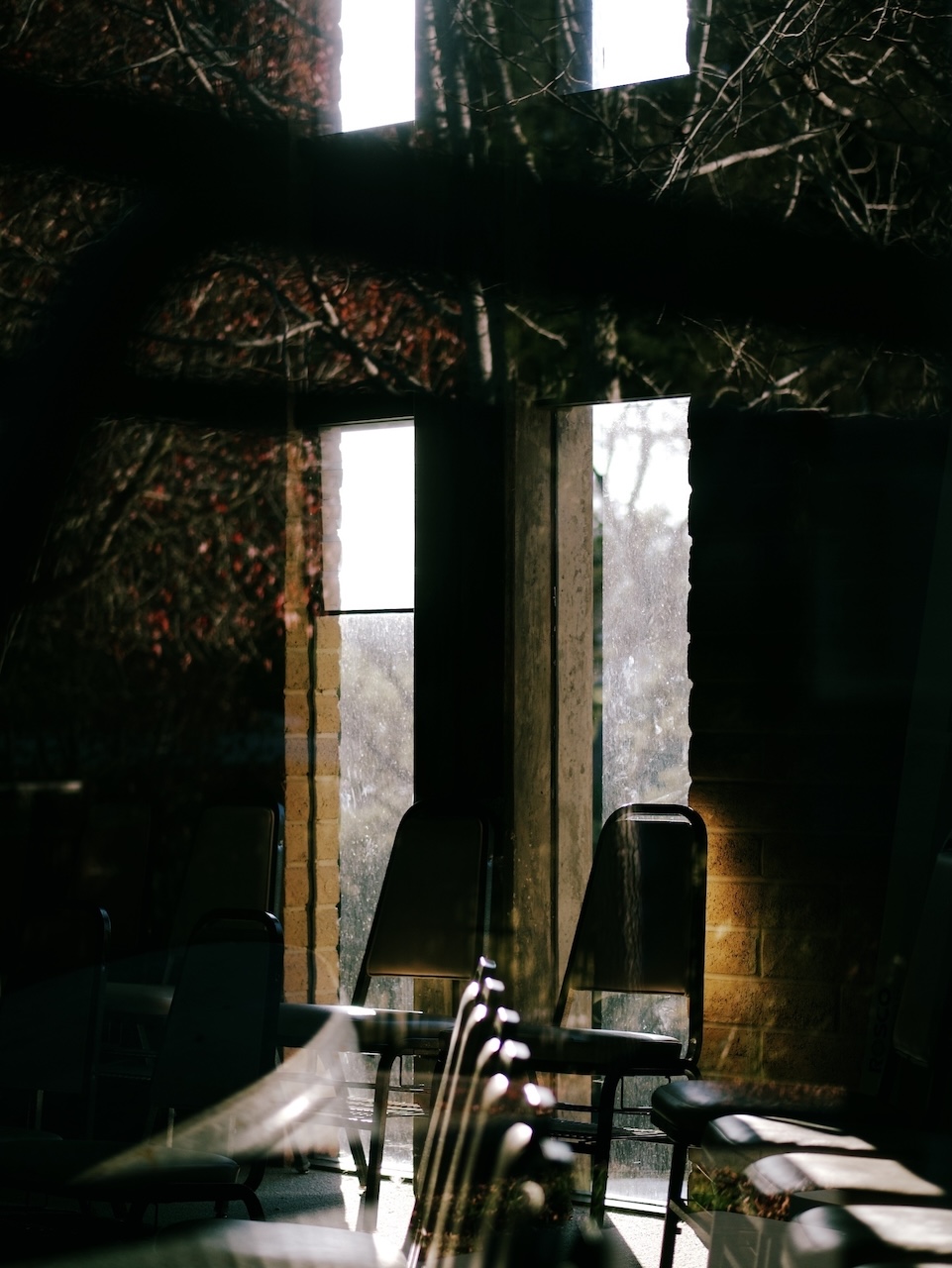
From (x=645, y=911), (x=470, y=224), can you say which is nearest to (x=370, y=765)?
(x=645, y=911)

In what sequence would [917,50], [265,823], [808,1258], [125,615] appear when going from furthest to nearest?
[125,615]
[265,823]
[917,50]
[808,1258]

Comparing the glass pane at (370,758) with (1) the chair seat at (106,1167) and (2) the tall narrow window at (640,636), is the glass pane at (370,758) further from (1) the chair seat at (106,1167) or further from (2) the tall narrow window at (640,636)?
(1) the chair seat at (106,1167)

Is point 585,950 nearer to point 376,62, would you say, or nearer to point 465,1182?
point 465,1182

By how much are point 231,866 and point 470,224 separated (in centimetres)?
185

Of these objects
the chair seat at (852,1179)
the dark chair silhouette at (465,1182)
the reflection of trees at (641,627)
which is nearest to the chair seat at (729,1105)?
the chair seat at (852,1179)

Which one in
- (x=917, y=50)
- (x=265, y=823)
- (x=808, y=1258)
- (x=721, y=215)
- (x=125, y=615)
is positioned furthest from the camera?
(x=125, y=615)

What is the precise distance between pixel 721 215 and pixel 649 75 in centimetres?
41

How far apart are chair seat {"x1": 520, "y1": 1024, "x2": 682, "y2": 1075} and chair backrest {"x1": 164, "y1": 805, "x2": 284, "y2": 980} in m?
1.10

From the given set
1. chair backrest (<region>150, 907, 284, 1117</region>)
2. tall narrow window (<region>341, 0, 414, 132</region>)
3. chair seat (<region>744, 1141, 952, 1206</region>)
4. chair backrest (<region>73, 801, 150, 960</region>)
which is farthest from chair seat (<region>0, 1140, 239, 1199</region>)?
tall narrow window (<region>341, 0, 414, 132</region>)

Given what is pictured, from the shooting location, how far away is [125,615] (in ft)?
14.7

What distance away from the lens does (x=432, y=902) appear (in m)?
3.70

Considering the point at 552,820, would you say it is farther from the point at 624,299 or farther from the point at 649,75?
the point at 649,75

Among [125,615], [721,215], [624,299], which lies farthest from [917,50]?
[125,615]

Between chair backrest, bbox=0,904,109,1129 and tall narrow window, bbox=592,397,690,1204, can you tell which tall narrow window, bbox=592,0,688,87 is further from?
chair backrest, bbox=0,904,109,1129
